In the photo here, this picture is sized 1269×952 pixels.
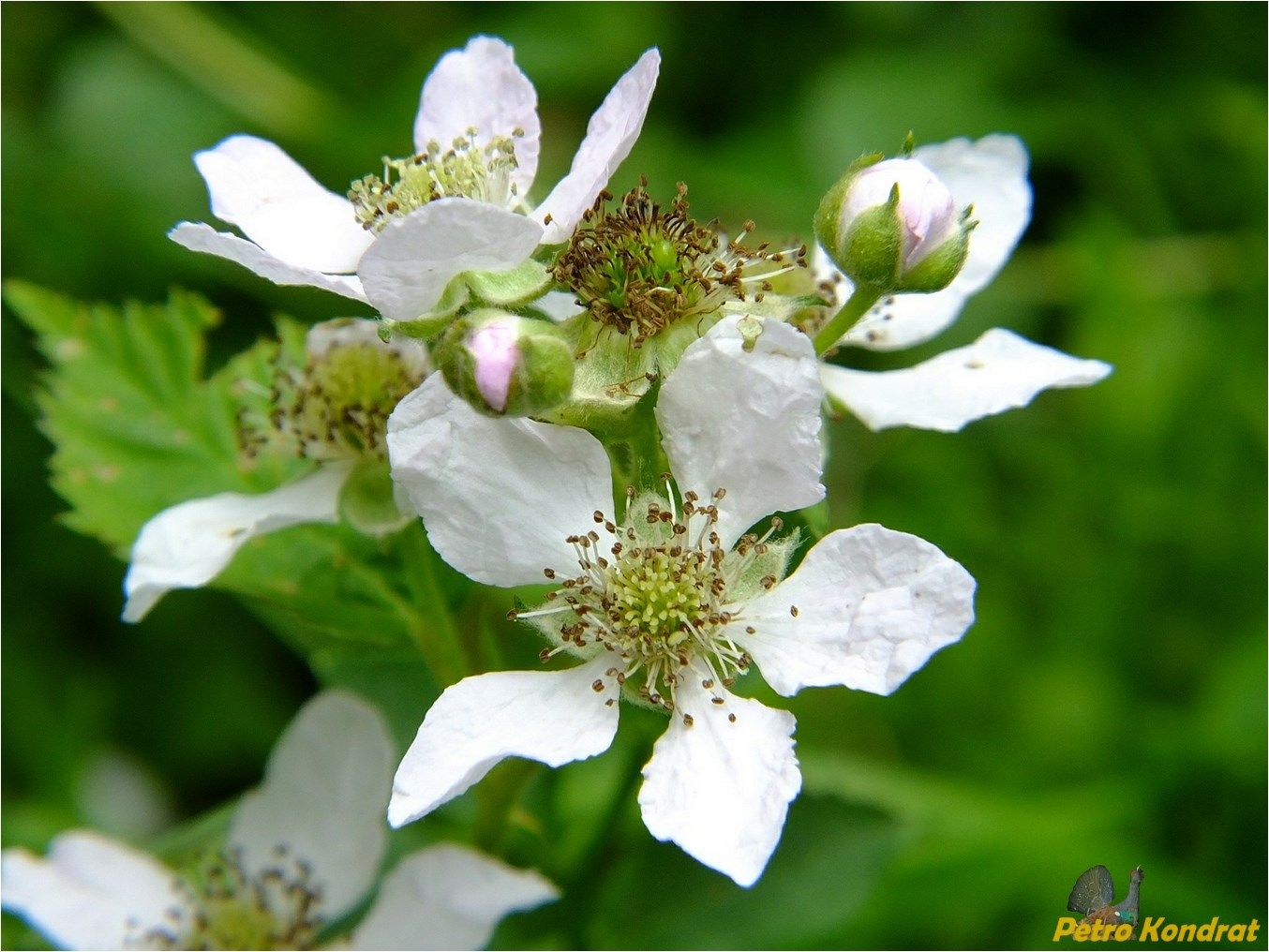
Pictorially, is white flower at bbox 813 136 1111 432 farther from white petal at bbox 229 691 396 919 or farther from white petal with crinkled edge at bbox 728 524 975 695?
white petal at bbox 229 691 396 919

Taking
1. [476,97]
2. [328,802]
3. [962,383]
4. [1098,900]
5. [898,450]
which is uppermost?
[476,97]

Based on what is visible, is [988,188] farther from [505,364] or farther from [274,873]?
[274,873]

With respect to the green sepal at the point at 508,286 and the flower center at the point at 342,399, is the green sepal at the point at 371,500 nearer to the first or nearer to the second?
the flower center at the point at 342,399

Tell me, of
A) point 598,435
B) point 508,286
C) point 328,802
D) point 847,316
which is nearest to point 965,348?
point 847,316

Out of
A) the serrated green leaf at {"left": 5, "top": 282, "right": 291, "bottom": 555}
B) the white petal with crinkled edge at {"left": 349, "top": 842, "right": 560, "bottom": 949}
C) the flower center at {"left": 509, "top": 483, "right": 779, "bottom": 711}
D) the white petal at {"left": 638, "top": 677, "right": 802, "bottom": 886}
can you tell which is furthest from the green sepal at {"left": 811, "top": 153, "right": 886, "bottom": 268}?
the serrated green leaf at {"left": 5, "top": 282, "right": 291, "bottom": 555}

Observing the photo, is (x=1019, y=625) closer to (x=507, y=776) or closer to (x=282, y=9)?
(x=507, y=776)

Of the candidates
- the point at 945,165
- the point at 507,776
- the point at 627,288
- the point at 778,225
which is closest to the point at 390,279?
the point at 627,288
